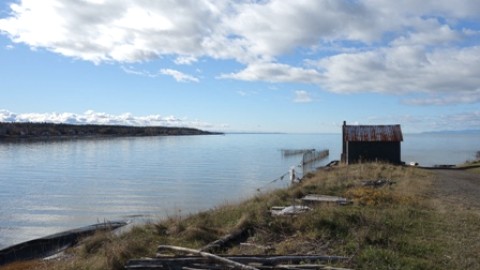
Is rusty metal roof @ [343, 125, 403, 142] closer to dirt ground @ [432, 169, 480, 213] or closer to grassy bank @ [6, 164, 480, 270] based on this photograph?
dirt ground @ [432, 169, 480, 213]

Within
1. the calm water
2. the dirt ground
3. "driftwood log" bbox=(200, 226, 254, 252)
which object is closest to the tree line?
the calm water

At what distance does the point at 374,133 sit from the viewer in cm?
4456

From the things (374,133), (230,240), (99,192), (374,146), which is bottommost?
(99,192)

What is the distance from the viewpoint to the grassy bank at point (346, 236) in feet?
32.8

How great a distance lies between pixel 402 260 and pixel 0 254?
1334cm

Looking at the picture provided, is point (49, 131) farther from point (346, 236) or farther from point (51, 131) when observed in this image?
point (346, 236)

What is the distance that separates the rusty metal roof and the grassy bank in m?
26.5

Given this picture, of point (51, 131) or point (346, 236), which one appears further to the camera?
point (51, 131)

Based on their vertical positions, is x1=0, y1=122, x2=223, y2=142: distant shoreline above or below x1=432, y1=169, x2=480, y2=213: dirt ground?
above

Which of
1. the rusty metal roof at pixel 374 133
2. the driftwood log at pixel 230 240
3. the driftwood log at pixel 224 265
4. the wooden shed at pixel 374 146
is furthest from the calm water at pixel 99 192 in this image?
the driftwood log at pixel 224 265

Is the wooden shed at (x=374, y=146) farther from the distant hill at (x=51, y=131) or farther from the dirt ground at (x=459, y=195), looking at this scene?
the distant hill at (x=51, y=131)

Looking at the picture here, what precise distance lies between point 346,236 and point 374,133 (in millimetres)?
34430

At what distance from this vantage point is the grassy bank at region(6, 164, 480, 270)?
10.0 m

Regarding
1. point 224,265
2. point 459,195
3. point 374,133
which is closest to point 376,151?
point 374,133
